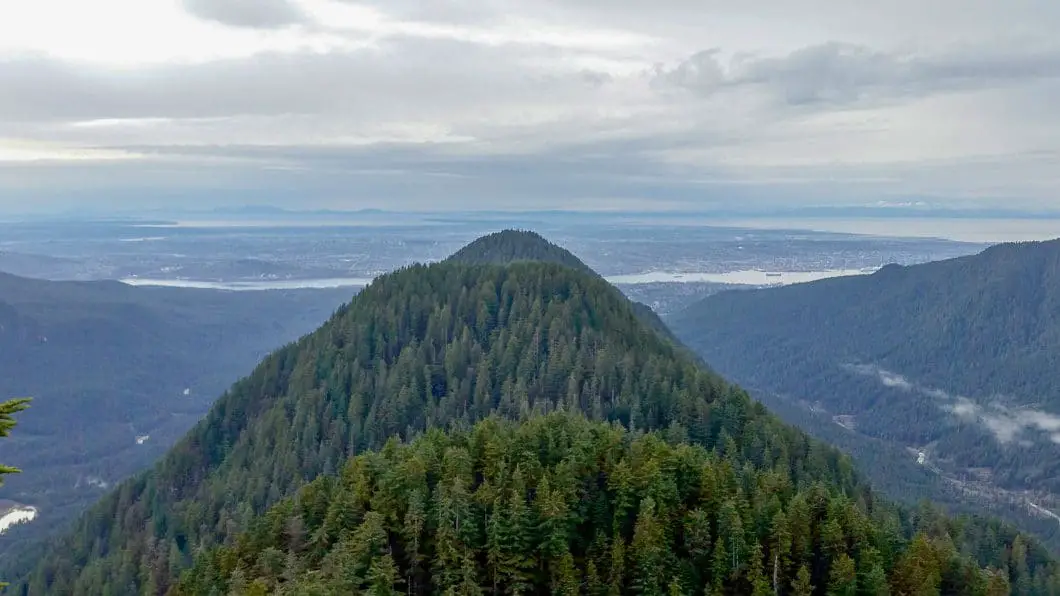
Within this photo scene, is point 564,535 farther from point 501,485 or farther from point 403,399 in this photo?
point 403,399

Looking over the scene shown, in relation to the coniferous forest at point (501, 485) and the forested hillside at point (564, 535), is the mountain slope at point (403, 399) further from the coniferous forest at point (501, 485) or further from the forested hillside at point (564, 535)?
the forested hillside at point (564, 535)

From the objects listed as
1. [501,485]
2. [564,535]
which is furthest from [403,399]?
[564,535]

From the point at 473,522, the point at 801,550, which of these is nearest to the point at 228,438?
the point at 473,522

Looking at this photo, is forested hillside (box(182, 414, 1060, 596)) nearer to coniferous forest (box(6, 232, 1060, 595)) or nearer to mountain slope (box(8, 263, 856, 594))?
coniferous forest (box(6, 232, 1060, 595))

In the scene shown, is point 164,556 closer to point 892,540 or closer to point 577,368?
point 577,368

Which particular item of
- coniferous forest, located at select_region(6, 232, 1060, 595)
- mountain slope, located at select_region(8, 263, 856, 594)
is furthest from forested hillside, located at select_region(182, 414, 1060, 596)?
mountain slope, located at select_region(8, 263, 856, 594)

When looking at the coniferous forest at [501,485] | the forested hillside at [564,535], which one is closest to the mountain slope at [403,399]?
the coniferous forest at [501,485]
